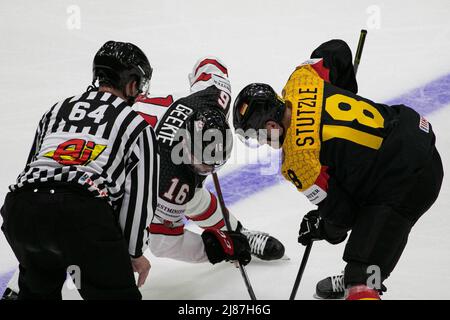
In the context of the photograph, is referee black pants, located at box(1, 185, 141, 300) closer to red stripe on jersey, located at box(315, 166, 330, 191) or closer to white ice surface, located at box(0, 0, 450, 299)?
red stripe on jersey, located at box(315, 166, 330, 191)

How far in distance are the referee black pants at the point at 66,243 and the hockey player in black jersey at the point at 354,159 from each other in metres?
0.74

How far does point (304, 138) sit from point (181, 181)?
57 cm

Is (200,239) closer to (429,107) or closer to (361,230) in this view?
(361,230)

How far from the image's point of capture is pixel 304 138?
2762 mm

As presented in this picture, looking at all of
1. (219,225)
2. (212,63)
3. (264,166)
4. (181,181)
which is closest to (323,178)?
(181,181)

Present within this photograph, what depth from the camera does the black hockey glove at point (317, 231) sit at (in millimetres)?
3141

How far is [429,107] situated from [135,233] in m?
2.68

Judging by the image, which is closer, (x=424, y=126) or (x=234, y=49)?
(x=424, y=126)

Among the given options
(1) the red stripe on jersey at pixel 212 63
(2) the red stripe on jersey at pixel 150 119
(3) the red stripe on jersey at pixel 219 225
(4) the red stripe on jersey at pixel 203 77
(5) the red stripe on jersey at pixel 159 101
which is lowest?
(3) the red stripe on jersey at pixel 219 225

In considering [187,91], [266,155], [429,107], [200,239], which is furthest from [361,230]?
[187,91]

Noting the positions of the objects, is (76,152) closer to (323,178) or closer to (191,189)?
(191,189)

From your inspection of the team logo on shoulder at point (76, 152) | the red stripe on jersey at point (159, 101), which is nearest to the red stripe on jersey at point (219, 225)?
the red stripe on jersey at point (159, 101)

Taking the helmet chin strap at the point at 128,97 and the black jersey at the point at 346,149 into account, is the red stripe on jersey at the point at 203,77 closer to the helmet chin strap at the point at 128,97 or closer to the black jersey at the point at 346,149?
the black jersey at the point at 346,149
